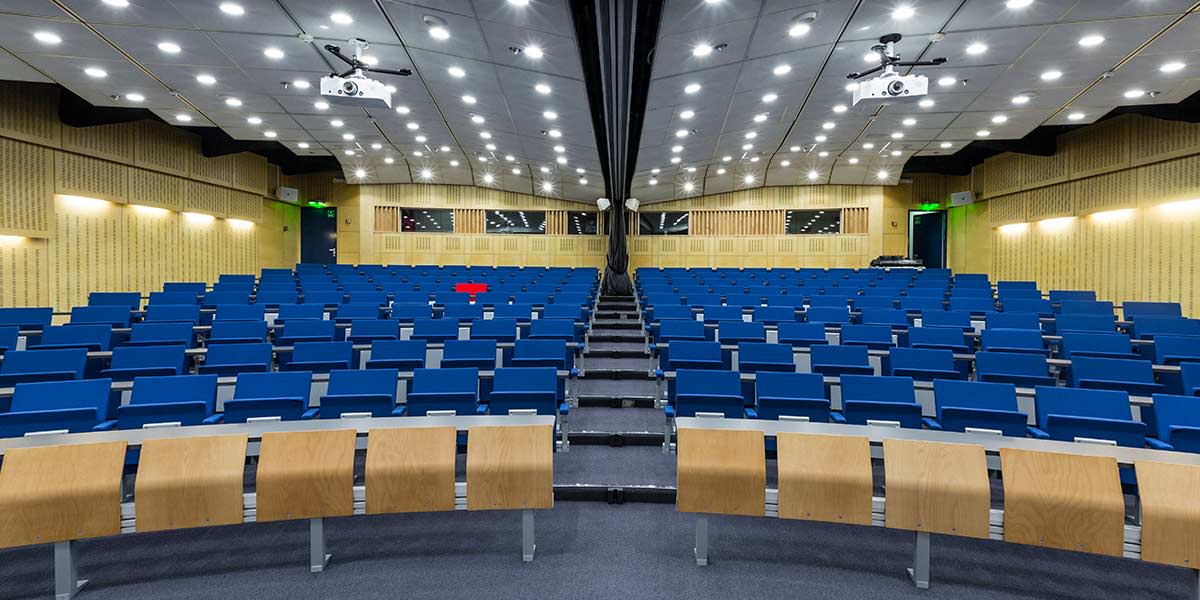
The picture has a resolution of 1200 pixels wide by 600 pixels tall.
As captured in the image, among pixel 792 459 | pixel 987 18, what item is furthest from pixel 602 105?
pixel 792 459

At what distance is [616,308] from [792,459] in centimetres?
877

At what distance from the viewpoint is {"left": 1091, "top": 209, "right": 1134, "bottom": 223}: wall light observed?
11000 millimetres

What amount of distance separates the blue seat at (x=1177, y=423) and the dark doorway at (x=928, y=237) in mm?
15416

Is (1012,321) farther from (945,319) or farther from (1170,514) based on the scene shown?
(1170,514)

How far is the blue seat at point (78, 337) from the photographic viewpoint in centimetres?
602

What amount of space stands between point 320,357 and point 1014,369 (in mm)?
7195

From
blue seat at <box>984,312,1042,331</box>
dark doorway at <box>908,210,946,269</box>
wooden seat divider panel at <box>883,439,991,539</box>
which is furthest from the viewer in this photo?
dark doorway at <box>908,210,946,269</box>

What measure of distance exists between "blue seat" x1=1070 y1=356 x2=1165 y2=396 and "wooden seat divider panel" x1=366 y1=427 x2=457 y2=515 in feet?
19.6

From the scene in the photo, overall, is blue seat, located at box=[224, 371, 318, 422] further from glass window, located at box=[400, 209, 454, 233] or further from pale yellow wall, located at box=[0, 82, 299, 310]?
glass window, located at box=[400, 209, 454, 233]

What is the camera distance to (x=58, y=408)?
4.11 m

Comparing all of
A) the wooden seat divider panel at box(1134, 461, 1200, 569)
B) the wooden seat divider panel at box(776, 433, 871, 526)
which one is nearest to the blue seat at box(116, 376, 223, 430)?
the wooden seat divider panel at box(776, 433, 871, 526)

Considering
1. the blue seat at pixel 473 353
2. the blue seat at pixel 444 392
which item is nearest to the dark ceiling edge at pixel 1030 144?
the blue seat at pixel 473 353

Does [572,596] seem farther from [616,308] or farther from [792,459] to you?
[616,308]

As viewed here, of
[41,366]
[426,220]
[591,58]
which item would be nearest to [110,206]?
[426,220]
